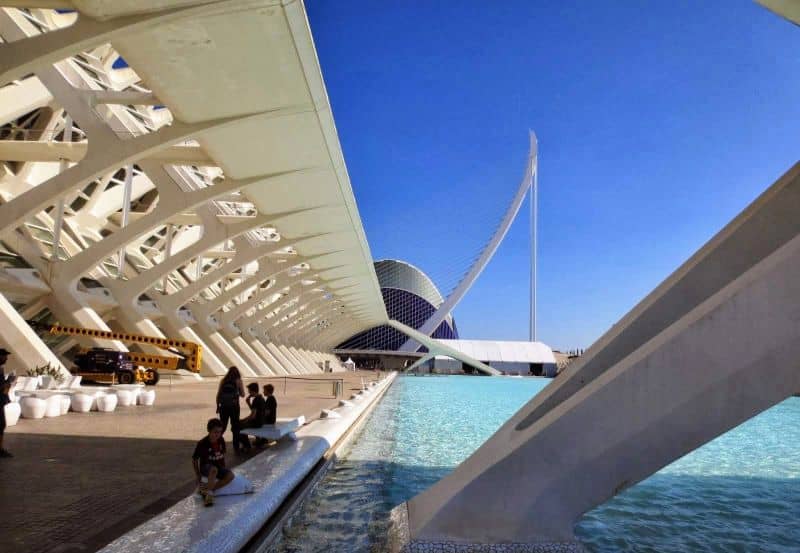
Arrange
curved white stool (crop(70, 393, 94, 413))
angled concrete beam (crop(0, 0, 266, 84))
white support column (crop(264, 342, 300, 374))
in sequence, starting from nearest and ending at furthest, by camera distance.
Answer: angled concrete beam (crop(0, 0, 266, 84)) < curved white stool (crop(70, 393, 94, 413)) < white support column (crop(264, 342, 300, 374))

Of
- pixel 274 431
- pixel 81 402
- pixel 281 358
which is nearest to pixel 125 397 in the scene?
pixel 81 402

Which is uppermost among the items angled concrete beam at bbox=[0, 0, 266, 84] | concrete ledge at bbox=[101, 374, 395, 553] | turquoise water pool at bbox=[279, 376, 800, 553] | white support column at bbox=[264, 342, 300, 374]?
angled concrete beam at bbox=[0, 0, 266, 84]

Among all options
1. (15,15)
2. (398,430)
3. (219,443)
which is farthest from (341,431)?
(15,15)

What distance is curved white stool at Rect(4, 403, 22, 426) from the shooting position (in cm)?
620

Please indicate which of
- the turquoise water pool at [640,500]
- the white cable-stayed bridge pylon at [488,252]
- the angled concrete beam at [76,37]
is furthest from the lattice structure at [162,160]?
the white cable-stayed bridge pylon at [488,252]

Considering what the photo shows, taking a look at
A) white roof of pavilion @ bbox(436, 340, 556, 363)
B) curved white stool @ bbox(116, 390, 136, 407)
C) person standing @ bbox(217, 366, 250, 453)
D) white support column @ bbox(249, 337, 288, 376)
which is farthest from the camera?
white roof of pavilion @ bbox(436, 340, 556, 363)

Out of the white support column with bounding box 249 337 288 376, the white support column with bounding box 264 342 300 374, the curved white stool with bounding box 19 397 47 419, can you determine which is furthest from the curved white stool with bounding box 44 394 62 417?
the white support column with bounding box 264 342 300 374

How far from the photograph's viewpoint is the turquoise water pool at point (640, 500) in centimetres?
375

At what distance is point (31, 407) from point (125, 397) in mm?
2199

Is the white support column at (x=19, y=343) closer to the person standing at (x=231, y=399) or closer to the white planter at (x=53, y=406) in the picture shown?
the white planter at (x=53, y=406)

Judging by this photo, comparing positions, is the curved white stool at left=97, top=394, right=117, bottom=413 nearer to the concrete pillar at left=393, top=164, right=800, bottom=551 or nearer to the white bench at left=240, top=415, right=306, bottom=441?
the white bench at left=240, top=415, right=306, bottom=441

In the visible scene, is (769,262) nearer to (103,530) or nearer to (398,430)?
(103,530)

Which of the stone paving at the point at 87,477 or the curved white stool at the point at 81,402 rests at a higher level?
the curved white stool at the point at 81,402

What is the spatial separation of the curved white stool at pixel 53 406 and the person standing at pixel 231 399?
10.4 feet
